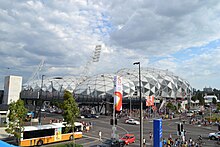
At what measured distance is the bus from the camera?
25033mm

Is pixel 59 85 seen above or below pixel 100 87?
above

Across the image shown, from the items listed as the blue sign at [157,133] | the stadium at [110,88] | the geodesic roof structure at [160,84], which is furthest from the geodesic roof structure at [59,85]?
the blue sign at [157,133]

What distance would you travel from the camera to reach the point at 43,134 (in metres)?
26.9

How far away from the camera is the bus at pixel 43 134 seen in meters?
25.0

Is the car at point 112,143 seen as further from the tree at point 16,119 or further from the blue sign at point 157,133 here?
the tree at point 16,119

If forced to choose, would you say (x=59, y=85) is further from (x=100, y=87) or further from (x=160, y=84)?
(x=160, y=84)

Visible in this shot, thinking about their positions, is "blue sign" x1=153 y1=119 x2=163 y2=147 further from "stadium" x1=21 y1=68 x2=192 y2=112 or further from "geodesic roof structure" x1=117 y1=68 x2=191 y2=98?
"geodesic roof structure" x1=117 y1=68 x2=191 y2=98

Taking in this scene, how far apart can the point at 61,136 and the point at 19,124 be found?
6974mm

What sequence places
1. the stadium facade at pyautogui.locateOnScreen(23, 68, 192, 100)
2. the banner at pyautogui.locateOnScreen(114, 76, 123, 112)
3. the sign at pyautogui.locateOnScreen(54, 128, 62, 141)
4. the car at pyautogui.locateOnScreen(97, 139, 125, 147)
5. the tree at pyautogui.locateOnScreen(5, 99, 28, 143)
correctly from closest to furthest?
the tree at pyautogui.locateOnScreen(5, 99, 28, 143), the banner at pyautogui.locateOnScreen(114, 76, 123, 112), the car at pyautogui.locateOnScreen(97, 139, 125, 147), the sign at pyautogui.locateOnScreen(54, 128, 62, 141), the stadium facade at pyautogui.locateOnScreen(23, 68, 192, 100)

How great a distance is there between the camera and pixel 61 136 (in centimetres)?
2881

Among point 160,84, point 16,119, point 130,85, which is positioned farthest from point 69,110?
point 160,84

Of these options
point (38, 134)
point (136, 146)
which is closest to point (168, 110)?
point (136, 146)

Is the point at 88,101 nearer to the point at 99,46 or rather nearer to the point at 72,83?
the point at 99,46

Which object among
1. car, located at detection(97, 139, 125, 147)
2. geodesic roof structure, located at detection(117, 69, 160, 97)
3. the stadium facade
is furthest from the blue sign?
geodesic roof structure, located at detection(117, 69, 160, 97)
